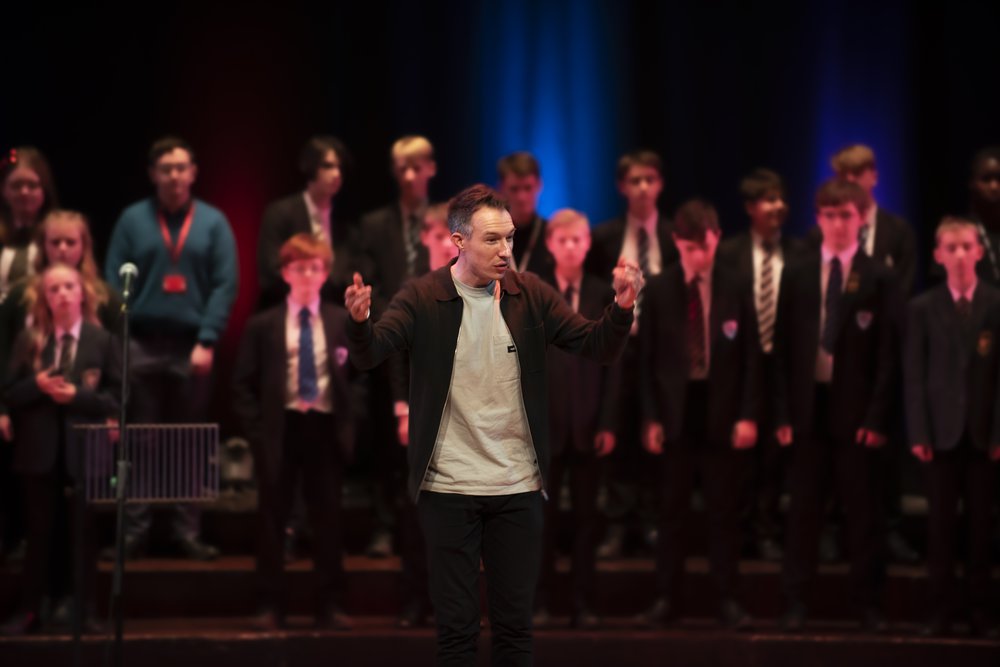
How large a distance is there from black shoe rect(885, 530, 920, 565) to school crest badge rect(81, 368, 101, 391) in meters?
3.37

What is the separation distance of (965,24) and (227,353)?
4.26 meters

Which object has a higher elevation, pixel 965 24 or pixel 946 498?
pixel 965 24

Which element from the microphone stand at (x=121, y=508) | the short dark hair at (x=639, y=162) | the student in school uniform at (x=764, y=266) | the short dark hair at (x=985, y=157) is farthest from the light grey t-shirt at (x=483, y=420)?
the short dark hair at (x=985, y=157)

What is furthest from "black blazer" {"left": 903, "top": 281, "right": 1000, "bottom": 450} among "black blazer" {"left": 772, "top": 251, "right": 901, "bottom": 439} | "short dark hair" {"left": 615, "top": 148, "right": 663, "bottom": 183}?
"short dark hair" {"left": 615, "top": 148, "right": 663, "bottom": 183}

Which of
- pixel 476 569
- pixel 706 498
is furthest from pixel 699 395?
pixel 476 569

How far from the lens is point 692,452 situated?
577 centimetres

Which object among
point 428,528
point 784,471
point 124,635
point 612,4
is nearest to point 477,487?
point 428,528

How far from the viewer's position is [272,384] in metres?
5.67

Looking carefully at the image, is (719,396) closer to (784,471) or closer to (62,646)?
(784,471)

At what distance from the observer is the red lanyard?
6289 millimetres

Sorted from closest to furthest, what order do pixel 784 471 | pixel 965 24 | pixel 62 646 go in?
pixel 62 646
pixel 784 471
pixel 965 24

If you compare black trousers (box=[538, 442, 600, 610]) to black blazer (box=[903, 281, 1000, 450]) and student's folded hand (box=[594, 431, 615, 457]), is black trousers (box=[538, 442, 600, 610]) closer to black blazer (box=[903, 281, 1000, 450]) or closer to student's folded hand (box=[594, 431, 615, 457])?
student's folded hand (box=[594, 431, 615, 457])

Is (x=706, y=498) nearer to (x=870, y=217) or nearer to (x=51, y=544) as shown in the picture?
(x=870, y=217)

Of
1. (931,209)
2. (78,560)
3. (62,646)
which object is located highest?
(931,209)
